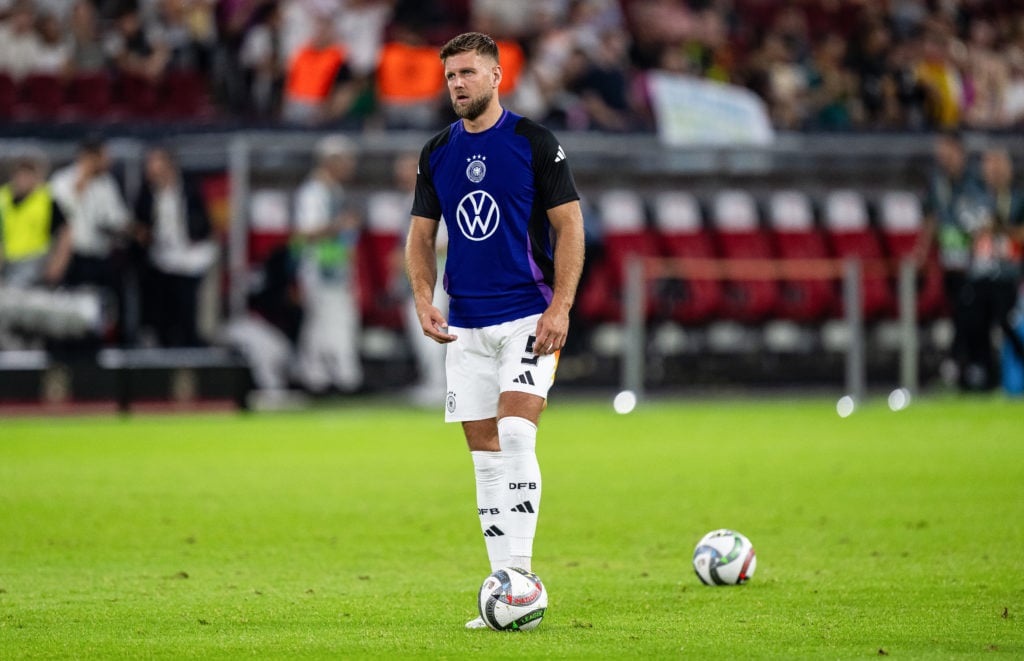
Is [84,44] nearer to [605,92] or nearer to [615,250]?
[605,92]

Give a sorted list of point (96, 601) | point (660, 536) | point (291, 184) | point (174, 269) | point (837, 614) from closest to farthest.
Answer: point (837, 614)
point (96, 601)
point (660, 536)
point (174, 269)
point (291, 184)

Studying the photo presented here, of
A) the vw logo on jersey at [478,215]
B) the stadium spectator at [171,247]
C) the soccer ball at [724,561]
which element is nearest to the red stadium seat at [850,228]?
the stadium spectator at [171,247]

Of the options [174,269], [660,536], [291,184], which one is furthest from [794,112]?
[660,536]

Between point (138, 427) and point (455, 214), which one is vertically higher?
point (455, 214)

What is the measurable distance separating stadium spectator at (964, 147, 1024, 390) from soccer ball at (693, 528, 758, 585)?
12.8 metres

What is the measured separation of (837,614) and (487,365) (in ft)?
5.61

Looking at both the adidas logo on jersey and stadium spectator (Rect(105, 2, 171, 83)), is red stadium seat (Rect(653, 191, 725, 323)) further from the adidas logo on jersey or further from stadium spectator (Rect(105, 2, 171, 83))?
the adidas logo on jersey

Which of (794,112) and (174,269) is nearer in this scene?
(174,269)

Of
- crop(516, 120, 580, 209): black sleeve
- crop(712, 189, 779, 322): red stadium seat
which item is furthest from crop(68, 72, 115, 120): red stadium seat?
crop(516, 120, 580, 209): black sleeve

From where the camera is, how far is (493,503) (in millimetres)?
6953

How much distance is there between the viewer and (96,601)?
7.20m

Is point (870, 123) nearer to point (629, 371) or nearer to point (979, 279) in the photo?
point (979, 279)

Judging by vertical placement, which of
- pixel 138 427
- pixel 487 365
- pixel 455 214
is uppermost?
pixel 455 214

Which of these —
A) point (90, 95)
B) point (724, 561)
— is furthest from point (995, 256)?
point (724, 561)
